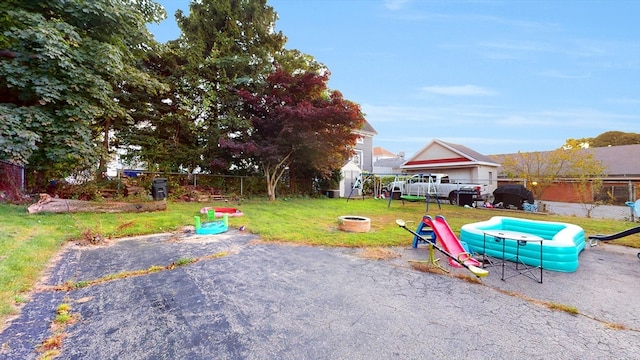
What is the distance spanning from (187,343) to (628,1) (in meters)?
12.7

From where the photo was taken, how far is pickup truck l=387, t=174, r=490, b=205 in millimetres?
13789

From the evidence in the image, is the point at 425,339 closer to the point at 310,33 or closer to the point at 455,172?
the point at 310,33

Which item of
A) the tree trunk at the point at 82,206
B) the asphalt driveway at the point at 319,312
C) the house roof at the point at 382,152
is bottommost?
the asphalt driveway at the point at 319,312

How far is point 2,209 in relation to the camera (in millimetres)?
6965

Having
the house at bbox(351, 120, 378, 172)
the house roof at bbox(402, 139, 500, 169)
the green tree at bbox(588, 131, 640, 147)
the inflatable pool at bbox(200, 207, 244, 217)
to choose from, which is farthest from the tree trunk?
the green tree at bbox(588, 131, 640, 147)

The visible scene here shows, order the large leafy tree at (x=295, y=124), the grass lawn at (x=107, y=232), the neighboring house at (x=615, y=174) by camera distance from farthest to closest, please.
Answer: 1. the neighboring house at (x=615, y=174)
2. the large leafy tree at (x=295, y=124)
3. the grass lawn at (x=107, y=232)

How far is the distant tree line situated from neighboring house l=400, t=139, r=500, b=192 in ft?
31.6

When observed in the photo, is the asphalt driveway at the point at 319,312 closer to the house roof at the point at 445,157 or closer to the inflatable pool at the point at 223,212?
the inflatable pool at the point at 223,212

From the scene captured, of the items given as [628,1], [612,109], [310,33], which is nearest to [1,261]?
[310,33]

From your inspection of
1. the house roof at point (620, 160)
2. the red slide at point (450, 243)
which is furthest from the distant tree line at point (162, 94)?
the house roof at point (620, 160)

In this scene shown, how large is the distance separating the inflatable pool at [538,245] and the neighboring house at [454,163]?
1172cm

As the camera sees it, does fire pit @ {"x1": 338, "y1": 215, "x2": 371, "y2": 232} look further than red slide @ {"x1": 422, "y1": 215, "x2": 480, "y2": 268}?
Yes

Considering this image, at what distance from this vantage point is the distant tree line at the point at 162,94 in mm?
7191

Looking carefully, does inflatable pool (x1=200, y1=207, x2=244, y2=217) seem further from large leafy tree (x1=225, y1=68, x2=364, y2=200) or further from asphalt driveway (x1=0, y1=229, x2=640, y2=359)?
asphalt driveway (x1=0, y1=229, x2=640, y2=359)
